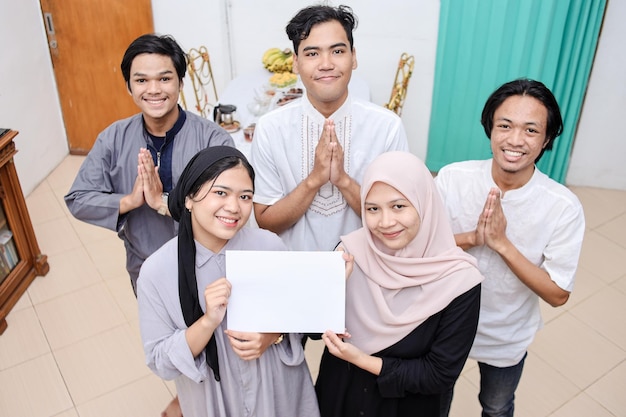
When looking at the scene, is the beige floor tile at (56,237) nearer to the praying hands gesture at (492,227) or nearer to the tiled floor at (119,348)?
the tiled floor at (119,348)

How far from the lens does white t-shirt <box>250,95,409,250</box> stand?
196 centimetres

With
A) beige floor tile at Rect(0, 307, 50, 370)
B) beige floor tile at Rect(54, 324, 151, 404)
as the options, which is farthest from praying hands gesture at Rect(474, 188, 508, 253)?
beige floor tile at Rect(0, 307, 50, 370)

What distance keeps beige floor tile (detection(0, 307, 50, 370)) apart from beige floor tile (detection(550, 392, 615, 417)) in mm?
2630

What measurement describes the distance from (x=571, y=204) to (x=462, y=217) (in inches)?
12.7

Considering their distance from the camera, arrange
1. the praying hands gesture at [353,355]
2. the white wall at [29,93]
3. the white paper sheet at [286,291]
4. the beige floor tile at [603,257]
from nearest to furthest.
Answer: the white paper sheet at [286,291] → the praying hands gesture at [353,355] → the beige floor tile at [603,257] → the white wall at [29,93]

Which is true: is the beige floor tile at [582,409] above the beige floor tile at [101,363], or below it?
below

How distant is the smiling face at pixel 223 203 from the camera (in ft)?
4.90

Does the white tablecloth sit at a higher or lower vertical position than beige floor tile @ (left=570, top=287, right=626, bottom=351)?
higher

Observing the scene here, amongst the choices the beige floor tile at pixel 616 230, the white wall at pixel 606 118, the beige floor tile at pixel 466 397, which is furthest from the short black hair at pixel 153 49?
the beige floor tile at pixel 616 230

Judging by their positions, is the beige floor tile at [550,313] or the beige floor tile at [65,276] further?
the beige floor tile at [65,276]

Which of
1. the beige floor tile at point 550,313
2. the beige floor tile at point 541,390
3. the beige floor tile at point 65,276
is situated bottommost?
the beige floor tile at point 541,390

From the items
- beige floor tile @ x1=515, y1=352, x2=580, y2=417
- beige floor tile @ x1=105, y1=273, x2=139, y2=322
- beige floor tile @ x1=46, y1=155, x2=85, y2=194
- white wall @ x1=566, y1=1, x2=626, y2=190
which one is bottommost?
beige floor tile @ x1=515, y1=352, x2=580, y2=417

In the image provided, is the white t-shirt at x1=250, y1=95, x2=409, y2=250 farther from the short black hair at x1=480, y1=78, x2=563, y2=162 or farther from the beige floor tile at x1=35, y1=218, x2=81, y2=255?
the beige floor tile at x1=35, y1=218, x2=81, y2=255

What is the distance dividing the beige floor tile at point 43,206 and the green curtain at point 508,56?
2946 millimetres
